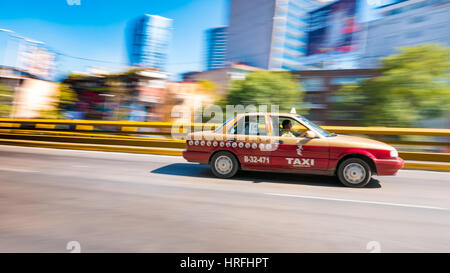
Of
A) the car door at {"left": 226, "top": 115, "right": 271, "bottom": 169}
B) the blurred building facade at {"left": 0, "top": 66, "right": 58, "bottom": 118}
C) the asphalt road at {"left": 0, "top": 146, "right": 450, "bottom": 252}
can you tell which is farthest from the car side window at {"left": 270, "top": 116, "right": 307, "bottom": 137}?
the blurred building facade at {"left": 0, "top": 66, "right": 58, "bottom": 118}

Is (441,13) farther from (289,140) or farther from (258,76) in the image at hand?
(289,140)

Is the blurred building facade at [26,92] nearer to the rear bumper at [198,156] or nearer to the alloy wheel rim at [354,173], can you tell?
the rear bumper at [198,156]

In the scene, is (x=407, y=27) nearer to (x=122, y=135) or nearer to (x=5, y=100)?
(x=5, y=100)

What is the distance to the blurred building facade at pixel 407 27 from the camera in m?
70.2

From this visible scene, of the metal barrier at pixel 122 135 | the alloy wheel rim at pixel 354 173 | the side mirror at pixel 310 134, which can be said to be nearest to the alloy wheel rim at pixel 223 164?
the side mirror at pixel 310 134

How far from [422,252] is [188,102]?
123 feet

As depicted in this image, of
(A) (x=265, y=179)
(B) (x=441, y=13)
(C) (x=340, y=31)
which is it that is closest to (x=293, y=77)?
(B) (x=441, y=13)

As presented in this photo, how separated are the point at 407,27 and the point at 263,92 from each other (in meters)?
58.2

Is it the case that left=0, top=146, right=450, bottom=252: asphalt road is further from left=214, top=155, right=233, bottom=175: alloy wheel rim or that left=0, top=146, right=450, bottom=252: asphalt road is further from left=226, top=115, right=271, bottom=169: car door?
left=226, top=115, right=271, bottom=169: car door

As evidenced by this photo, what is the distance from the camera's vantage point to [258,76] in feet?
146

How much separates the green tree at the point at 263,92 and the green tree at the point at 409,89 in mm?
14878

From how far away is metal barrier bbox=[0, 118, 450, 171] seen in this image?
811cm

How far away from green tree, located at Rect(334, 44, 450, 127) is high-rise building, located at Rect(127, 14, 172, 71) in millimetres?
138501

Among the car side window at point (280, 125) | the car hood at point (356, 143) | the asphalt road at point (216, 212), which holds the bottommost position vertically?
the asphalt road at point (216, 212)
